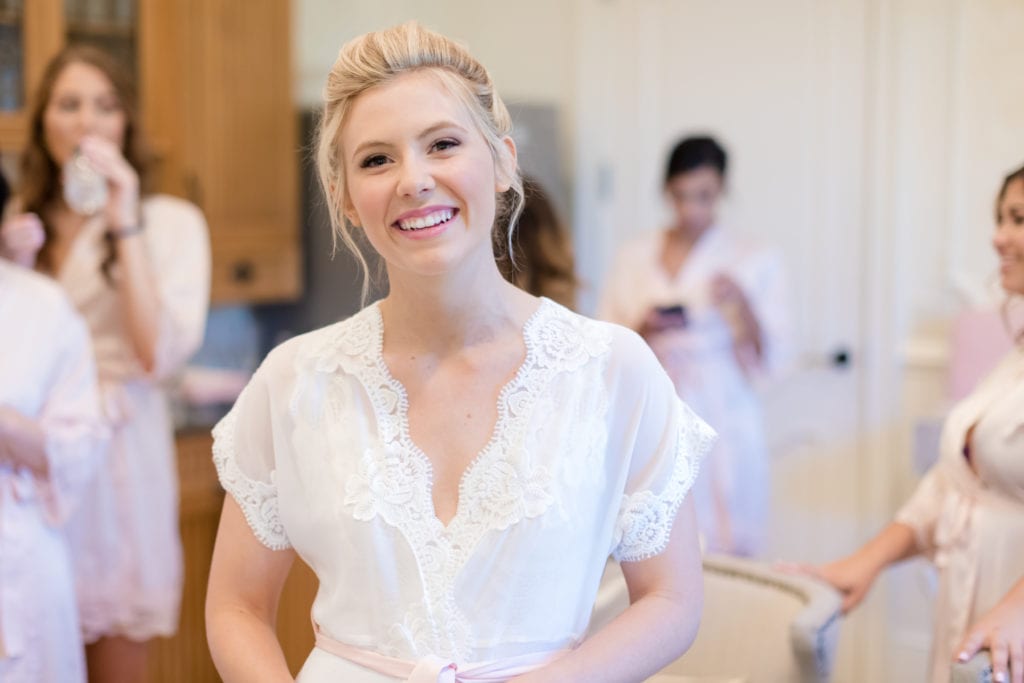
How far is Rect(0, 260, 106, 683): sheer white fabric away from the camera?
6.39ft

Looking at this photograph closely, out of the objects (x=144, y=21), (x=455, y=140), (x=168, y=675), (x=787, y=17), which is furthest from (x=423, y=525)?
(x=787, y=17)

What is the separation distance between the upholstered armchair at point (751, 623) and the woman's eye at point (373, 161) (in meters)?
0.78

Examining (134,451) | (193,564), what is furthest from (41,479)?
(193,564)

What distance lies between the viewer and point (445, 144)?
132 centimetres

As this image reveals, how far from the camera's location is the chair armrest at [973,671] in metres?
1.55

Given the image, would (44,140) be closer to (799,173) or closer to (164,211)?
(164,211)

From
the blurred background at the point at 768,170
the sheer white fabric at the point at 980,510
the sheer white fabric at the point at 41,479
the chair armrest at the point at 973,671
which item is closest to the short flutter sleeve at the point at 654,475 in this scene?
the chair armrest at the point at 973,671

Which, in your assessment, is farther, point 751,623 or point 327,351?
point 751,623

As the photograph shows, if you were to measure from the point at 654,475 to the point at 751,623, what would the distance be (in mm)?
696

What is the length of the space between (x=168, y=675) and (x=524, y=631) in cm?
222

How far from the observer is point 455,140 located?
A: 1.32m

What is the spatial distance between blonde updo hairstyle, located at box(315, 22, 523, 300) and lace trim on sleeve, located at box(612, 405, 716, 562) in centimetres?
37

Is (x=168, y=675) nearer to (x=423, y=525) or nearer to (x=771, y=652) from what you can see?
(x=771, y=652)

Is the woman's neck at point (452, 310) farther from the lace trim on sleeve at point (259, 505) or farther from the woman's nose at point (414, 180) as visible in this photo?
the lace trim on sleeve at point (259, 505)
